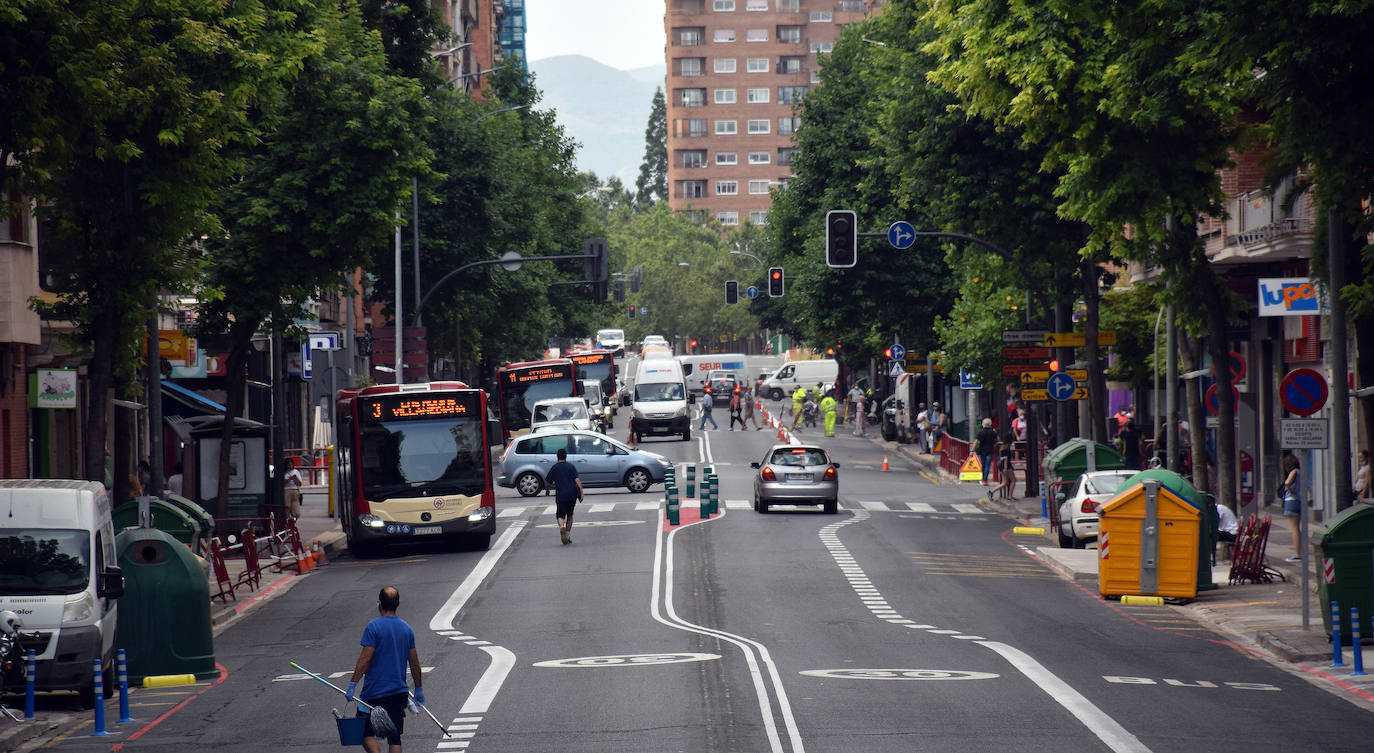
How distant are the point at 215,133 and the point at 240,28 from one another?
162 cm

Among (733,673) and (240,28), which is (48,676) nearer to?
(733,673)

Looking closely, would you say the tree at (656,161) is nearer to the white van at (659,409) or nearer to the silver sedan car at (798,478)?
the white van at (659,409)

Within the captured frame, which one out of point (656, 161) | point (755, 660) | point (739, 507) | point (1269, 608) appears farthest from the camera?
point (656, 161)

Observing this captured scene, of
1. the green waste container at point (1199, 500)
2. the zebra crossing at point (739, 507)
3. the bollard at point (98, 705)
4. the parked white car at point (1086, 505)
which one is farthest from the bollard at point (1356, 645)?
the zebra crossing at point (739, 507)

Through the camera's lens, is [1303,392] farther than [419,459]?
No

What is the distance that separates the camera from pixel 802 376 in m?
95.1

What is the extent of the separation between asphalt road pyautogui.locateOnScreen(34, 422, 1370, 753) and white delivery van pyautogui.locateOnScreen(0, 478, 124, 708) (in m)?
0.84

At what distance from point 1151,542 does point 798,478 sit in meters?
13.2

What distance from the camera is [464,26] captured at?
108500 mm

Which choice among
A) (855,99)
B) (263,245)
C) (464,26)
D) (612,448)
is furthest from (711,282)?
(263,245)

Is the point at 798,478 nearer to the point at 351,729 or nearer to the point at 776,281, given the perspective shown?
the point at 351,729

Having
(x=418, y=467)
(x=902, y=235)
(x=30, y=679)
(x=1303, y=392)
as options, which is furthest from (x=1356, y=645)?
(x=902, y=235)

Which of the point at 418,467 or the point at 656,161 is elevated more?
the point at 656,161

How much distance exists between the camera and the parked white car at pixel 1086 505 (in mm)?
28703
